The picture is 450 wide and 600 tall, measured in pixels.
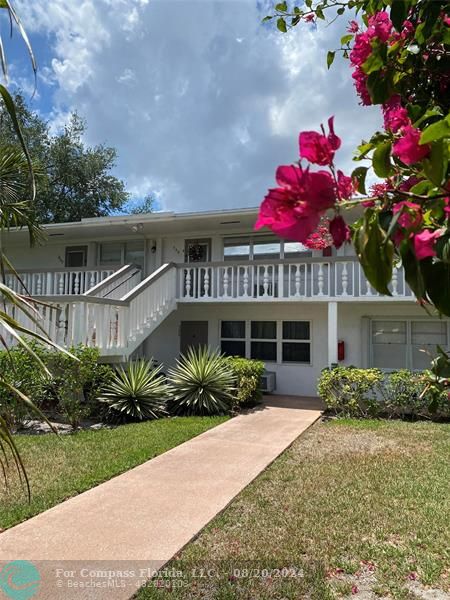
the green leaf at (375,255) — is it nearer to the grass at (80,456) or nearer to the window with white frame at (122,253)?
the grass at (80,456)

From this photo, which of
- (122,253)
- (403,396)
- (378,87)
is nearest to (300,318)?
(403,396)

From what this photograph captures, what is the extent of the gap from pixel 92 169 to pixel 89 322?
58.8 ft

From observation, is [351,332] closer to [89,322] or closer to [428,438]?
[428,438]

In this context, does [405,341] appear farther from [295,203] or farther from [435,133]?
[295,203]

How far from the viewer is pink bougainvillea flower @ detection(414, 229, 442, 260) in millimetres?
805

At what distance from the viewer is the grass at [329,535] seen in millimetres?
3160

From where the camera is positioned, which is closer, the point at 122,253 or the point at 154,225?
the point at 154,225

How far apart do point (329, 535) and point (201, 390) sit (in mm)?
5775

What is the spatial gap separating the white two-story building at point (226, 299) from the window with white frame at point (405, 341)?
0.03 metres

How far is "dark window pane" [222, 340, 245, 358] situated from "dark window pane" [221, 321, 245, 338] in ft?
0.81

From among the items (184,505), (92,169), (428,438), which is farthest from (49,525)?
(92,169)

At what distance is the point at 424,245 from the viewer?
809 mm

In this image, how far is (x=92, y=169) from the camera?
79.4ft

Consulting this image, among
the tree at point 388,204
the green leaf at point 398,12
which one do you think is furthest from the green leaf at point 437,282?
the green leaf at point 398,12
